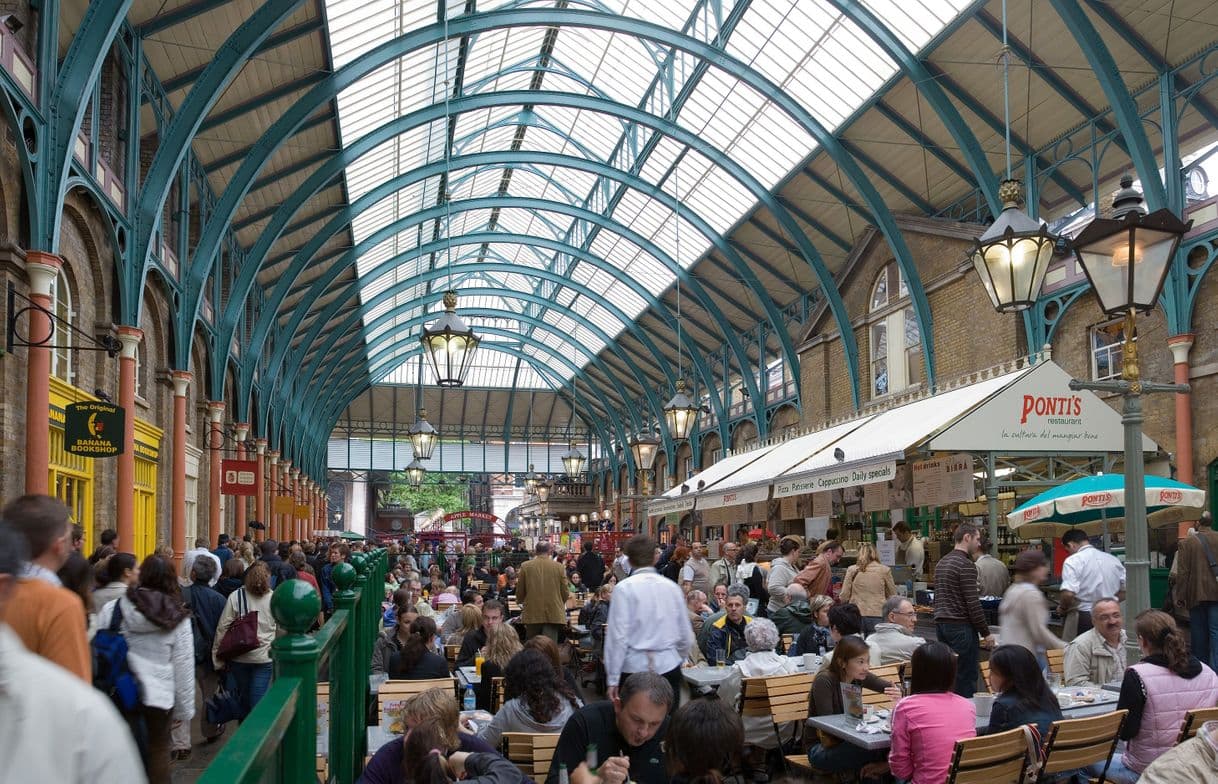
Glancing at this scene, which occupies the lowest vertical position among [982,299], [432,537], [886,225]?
[432,537]

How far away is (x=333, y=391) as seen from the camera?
45.3m

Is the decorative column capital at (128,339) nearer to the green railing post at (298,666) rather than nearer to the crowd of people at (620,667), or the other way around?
the crowd of people at (620,667)

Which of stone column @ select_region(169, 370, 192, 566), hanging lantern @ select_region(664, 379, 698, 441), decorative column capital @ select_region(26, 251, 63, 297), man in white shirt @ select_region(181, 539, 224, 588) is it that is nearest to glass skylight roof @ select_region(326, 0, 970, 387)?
hanging lantern @ select_region(664, 379, 698, 441)

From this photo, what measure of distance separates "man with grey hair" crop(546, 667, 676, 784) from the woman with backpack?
4.05 metres

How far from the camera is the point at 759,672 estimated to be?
7625mm

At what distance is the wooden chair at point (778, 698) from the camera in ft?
22.8

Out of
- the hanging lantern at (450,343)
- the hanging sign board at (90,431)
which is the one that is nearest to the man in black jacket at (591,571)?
the hanging lantern at (450,343)

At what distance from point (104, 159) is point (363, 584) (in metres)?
9.36

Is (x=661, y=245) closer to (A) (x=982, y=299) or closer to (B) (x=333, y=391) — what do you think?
(A) (x=982, y=299)

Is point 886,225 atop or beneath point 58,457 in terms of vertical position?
atop

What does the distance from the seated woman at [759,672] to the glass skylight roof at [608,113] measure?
491 inches

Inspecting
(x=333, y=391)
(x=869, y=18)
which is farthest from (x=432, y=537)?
(x=869, y=18)

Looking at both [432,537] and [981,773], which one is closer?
[981,773]

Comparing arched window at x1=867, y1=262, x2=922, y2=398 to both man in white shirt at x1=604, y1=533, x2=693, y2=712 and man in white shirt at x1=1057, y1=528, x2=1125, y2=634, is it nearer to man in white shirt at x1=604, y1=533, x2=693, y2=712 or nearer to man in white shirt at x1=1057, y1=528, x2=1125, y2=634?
man in white shirt at x1=1057, y1=528, x2=1125, y2=634
